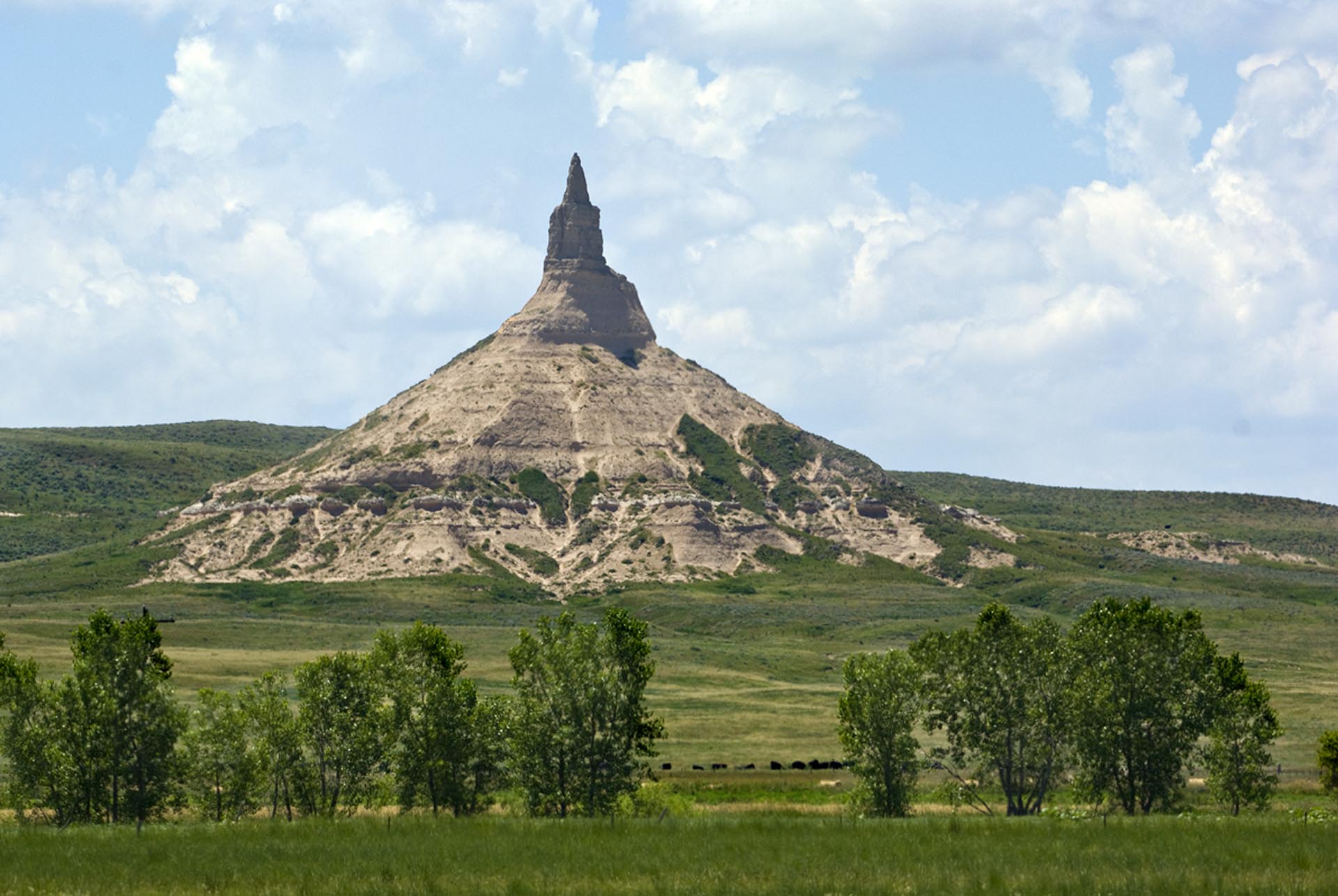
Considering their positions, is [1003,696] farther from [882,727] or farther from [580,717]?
[580,717]

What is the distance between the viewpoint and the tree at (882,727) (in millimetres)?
73500

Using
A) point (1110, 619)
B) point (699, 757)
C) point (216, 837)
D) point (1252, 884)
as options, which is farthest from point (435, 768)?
point (699, 757)

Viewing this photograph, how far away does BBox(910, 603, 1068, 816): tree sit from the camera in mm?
78500

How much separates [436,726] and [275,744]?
857cm

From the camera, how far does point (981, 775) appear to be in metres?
80.4

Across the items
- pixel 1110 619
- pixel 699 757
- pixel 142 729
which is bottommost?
pixel 699 757

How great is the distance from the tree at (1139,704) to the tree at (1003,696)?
1931mm

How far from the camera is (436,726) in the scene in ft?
235

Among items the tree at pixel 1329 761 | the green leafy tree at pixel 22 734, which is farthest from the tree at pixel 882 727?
the green leafy tree at pixel 22 734

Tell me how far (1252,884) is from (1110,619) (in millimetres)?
39097

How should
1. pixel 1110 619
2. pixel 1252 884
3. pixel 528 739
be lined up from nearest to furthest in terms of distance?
pixel 1252 884
pixel 528 739
pixel 1110 619

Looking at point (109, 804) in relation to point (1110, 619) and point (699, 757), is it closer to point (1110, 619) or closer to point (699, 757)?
point (1110, 619)

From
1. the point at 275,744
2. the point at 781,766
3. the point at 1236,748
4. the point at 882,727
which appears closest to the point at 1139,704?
the point at 1236,748

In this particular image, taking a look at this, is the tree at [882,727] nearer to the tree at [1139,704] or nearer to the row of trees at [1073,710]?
the row of trees at [1073,710]
